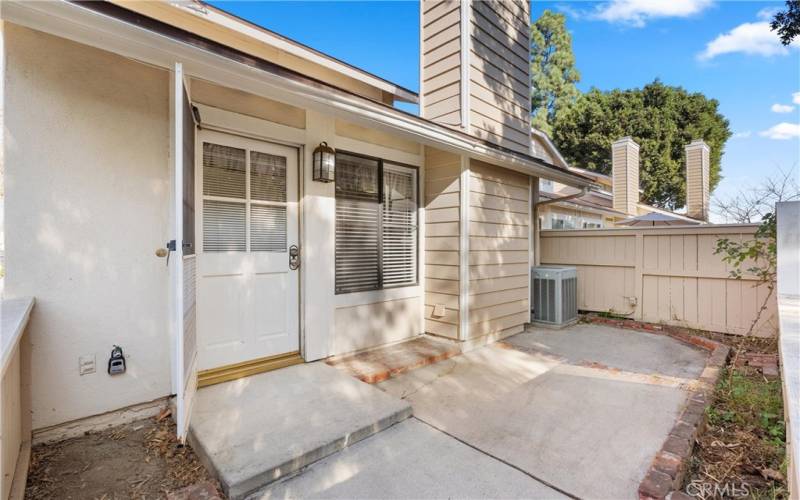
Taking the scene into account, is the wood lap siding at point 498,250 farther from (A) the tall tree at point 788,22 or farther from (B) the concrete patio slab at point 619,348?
(A) the tall tree at point 788,22

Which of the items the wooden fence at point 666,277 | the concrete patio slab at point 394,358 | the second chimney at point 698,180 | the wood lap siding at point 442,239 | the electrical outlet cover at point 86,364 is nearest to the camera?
the electrical outlet cover at point 86,364

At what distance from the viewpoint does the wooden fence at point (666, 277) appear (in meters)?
4.46

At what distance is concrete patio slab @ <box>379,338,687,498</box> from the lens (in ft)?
6.50

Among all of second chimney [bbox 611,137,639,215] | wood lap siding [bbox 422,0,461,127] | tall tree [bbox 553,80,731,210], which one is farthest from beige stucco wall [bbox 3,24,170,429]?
tall tree [bbox 553,80,731,210]

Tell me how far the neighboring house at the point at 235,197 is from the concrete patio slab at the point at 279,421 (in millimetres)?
234

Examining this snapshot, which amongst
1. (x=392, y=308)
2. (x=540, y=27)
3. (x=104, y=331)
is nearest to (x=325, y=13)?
(x=392, y=308)

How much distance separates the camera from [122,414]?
2404mm

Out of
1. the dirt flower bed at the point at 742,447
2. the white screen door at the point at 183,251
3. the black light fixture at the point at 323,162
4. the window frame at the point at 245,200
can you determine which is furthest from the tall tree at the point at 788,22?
the white screen door at the point at 183,251

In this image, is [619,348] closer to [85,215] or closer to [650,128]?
[85,215]

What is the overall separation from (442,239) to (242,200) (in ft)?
7.02

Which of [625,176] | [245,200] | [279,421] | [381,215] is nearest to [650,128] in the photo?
[625,176]

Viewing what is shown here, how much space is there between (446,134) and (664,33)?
10737 millimetres

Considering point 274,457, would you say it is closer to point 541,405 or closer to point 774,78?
point 541,405

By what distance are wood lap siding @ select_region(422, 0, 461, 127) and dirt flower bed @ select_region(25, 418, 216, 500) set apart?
154 inches
